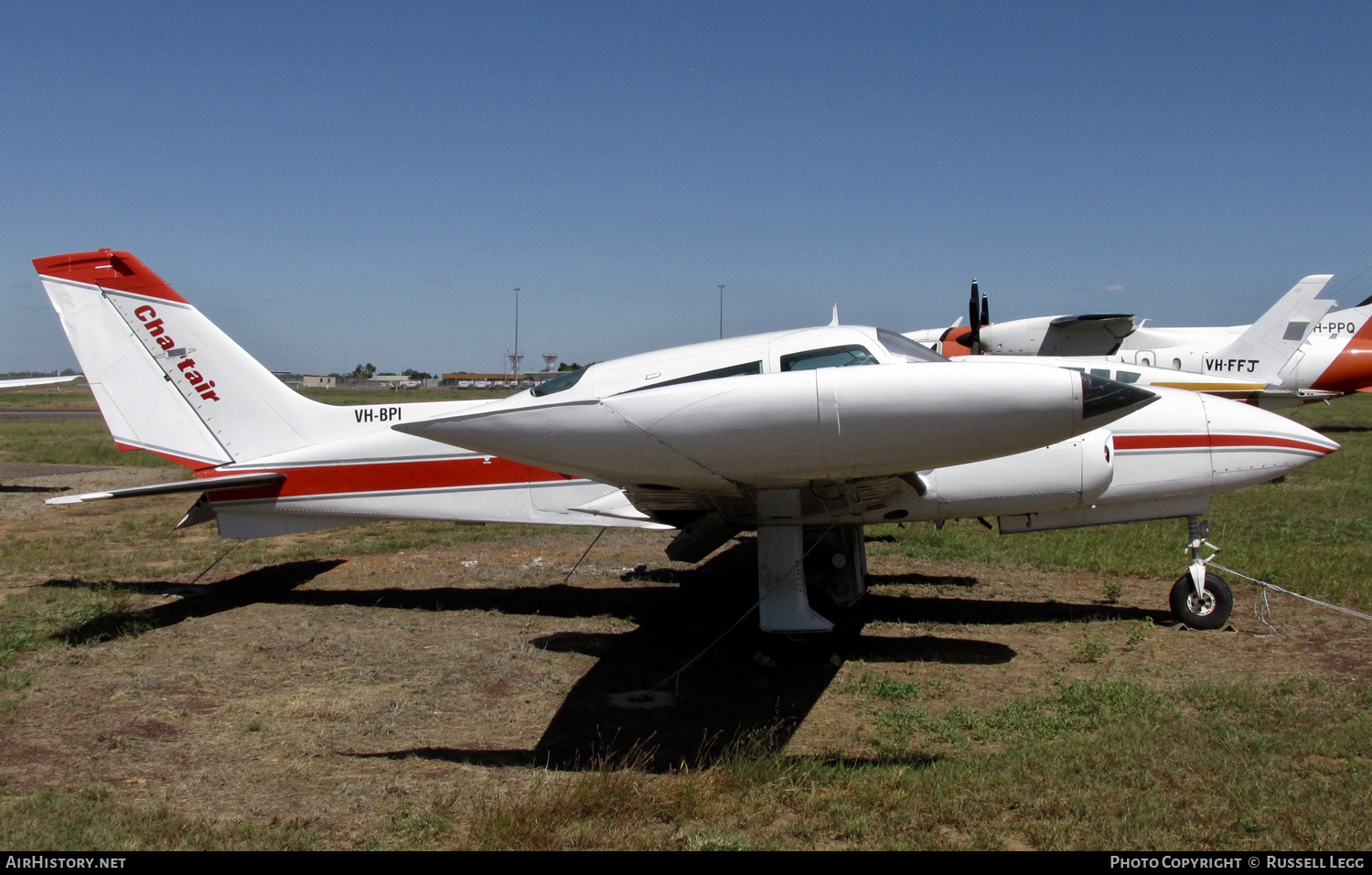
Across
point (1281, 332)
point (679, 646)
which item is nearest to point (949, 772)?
point (679, 646)

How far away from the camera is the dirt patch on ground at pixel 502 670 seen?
16.0 feet

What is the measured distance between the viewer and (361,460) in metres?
8.77

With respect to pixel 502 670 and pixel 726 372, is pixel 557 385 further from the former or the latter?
pixel 502 670

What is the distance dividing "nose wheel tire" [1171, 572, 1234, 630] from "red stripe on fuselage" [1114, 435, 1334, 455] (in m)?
1.16

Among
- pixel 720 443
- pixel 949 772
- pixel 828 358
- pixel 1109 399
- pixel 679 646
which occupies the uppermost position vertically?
pixel 828 358

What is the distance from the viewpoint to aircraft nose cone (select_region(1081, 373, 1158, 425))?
163 inches

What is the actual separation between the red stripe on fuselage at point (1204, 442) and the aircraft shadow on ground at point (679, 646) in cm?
167

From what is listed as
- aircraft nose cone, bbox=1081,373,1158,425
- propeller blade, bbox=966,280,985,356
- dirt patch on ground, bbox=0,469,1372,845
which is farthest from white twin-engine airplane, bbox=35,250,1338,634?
propeller blade, bbox=966,280,985,356

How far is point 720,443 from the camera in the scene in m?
4.36

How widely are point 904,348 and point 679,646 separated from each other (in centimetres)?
324

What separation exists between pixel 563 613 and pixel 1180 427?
232 inches

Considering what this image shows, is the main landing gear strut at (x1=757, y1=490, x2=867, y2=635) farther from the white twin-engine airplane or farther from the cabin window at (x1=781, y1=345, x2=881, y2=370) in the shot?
the cabin window at (x1=781, y1=345, x2=881, y2=370)

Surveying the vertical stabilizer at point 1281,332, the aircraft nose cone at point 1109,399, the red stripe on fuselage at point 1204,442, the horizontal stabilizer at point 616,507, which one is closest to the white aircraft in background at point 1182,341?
the vertical stabilizer at point 1281,332

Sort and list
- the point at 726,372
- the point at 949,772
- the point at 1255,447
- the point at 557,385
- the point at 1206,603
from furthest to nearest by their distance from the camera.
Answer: the point at 1206,603 → the point at 1255,447 → the point at 557,385 → the point at 726,372 → the point at 949,772
